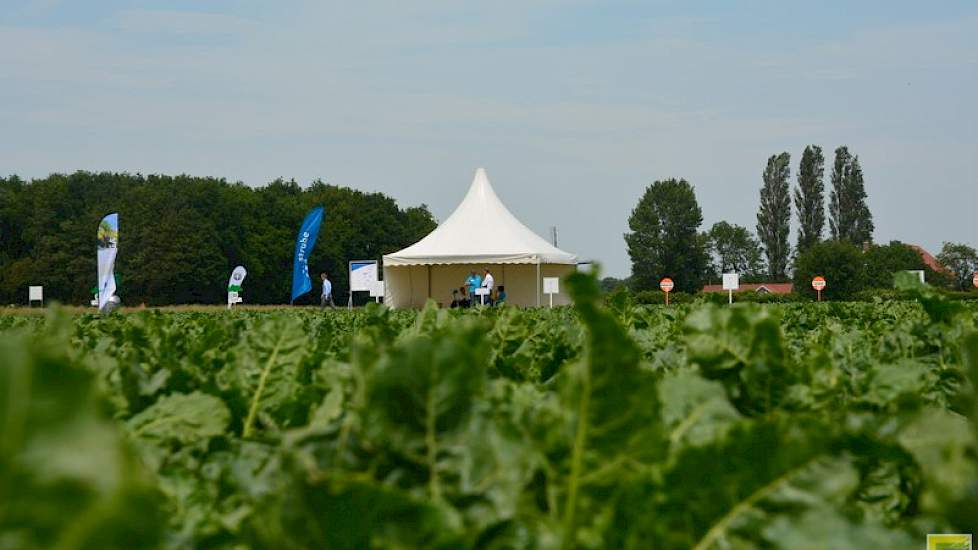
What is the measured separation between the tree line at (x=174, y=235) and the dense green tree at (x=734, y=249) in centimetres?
4097

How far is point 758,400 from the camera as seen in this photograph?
4.13ft

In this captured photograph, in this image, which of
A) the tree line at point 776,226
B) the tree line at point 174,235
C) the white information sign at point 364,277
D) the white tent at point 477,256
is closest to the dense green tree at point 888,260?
the tree line at point 776,226

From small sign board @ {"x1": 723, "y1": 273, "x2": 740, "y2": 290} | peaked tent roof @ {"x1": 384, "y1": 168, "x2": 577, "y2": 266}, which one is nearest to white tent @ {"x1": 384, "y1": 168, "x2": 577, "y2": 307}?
peaked tent roof @ {"x1": 384, "y1": 168, "x2": 577, "y2": 266}

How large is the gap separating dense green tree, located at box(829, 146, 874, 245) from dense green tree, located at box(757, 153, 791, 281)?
371 cm

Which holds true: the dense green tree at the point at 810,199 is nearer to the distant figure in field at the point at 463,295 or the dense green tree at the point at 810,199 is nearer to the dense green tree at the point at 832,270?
the dense green tree at the point at 832,270

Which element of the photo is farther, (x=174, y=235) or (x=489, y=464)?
(x=174, y=235)

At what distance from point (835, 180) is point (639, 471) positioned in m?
82.3

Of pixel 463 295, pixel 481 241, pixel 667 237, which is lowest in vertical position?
pixel 463 295

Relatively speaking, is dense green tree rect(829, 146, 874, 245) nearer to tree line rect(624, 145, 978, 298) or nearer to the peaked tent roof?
tree line rect(624, 145, 978, 298)

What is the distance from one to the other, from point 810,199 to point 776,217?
3553mm

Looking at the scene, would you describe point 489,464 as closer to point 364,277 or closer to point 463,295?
point 364,277

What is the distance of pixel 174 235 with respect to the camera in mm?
67000

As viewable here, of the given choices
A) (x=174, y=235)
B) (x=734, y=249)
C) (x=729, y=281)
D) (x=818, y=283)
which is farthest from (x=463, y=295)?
(x=734, y=249)

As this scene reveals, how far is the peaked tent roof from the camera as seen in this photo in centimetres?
3606
